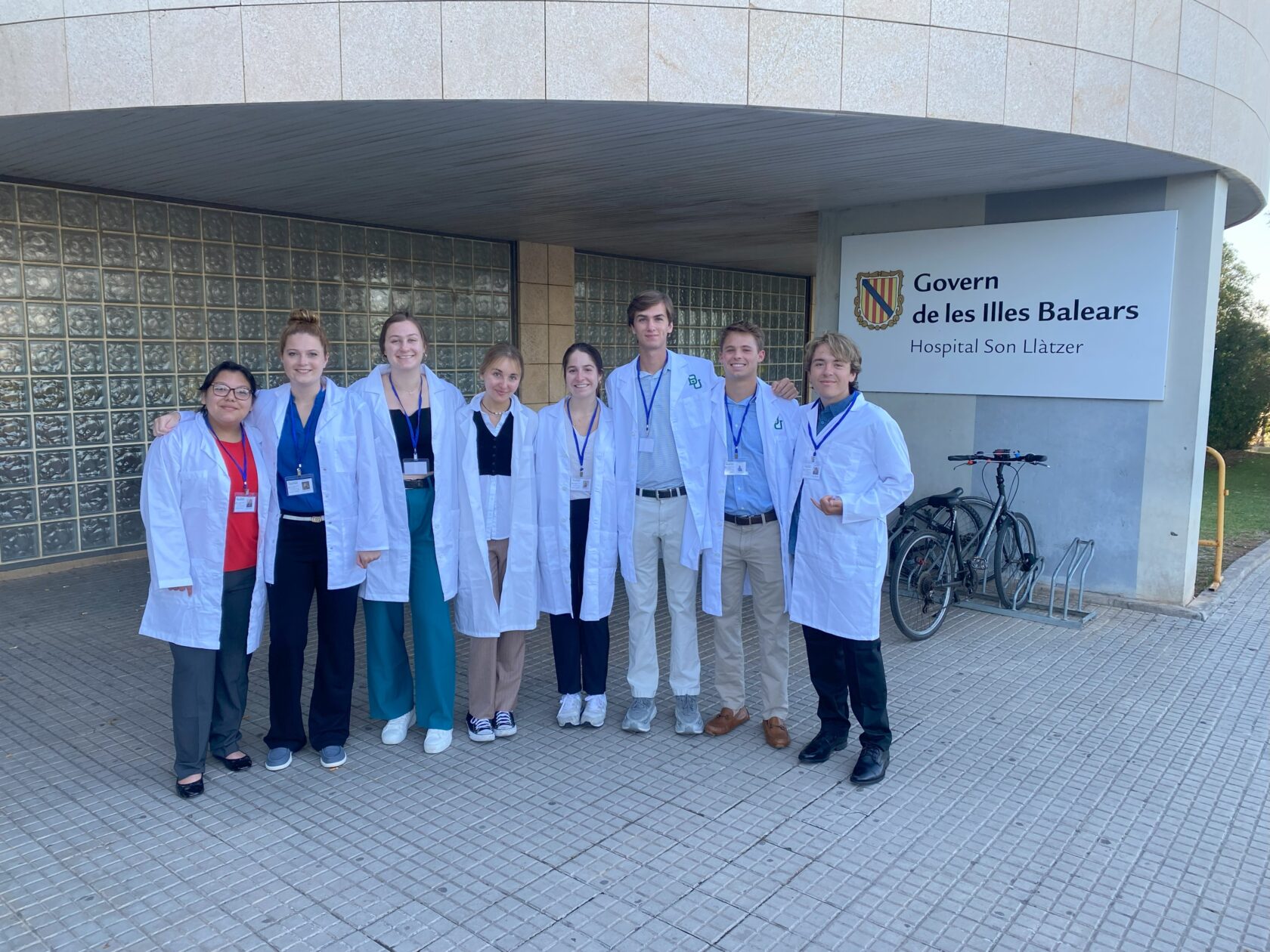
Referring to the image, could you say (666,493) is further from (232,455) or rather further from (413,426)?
(232,455)

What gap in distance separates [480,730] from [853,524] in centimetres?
182

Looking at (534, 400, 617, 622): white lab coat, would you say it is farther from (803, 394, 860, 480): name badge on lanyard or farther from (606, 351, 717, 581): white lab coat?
(803, 394, 860, 480): name badge on lanyard

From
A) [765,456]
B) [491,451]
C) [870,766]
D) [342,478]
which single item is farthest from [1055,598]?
[342,478]

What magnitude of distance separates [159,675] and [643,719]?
2615 millimetres

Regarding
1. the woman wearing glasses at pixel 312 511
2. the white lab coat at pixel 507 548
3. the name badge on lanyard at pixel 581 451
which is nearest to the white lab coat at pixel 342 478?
the woman wearing glasses at pixel 312 511

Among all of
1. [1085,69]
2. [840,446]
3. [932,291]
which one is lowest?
[840,446]

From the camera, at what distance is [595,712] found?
427cm

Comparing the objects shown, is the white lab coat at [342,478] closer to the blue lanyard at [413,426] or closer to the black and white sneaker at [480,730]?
the blue lanyard at [413,426]

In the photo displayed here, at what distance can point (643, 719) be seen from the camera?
422cm

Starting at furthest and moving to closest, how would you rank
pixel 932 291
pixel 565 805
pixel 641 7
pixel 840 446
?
pixel 932 291, pixel 641 7, pixel 840 446, pixel 565 805

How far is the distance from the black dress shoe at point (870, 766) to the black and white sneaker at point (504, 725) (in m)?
1.47

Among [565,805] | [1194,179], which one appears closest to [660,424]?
[565,805]

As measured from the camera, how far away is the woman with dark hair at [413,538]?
3.86m

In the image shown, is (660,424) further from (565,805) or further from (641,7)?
(641,7)
